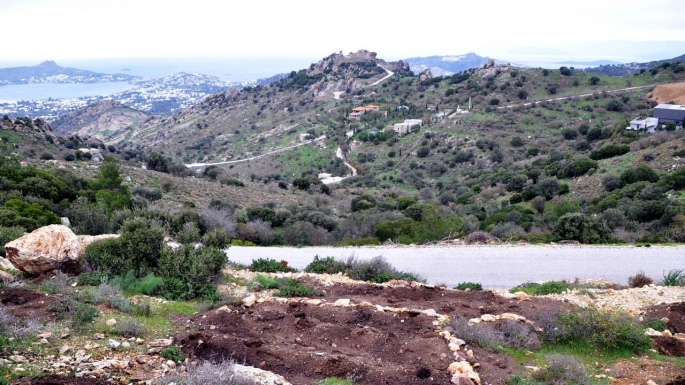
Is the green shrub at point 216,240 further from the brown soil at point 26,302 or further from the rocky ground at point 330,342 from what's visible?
the brown soil at point 26,302

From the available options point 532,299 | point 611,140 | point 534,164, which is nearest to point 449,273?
point 532,299

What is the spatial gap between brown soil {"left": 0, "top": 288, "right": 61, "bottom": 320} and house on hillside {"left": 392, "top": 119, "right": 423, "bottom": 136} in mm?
52261

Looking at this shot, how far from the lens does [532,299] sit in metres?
8.70

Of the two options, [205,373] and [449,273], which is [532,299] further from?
[205,373]

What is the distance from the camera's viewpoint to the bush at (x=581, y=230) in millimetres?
14375

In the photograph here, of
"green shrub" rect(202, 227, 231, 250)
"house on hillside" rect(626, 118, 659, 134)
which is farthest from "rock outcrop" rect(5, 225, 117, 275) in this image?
"house on hillside" rect(626, 118, 659, 134)

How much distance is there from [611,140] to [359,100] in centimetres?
5256

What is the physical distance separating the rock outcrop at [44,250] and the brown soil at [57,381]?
203 inches

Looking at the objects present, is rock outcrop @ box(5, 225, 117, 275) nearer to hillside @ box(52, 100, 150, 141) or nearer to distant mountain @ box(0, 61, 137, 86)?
hillside @ box(52, 100, 150, 141)

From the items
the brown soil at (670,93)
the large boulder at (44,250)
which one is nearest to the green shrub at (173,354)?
the large boulder at (44,250)

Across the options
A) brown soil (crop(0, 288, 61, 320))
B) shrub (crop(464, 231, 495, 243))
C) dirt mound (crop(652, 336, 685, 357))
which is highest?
brown soil (crop(0, 288, 61, 320))

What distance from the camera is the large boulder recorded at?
884 cm

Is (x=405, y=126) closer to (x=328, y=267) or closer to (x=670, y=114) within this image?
(x=670, y=114)

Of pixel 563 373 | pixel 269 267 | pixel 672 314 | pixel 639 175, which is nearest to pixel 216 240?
pixel 269 267
